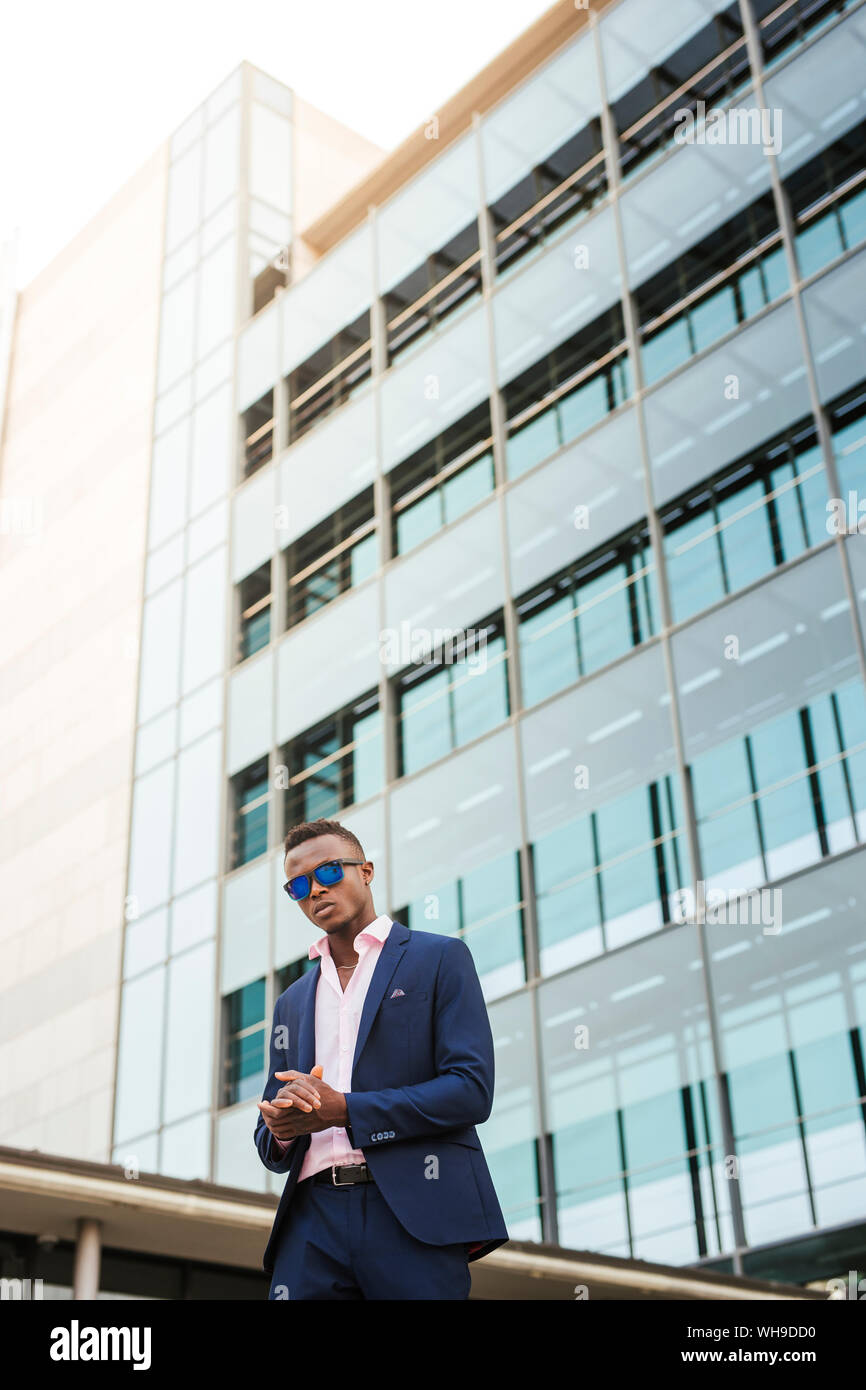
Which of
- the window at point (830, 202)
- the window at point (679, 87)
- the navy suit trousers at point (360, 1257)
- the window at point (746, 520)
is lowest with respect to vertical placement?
the navy suit trousers at point (360, 1257)

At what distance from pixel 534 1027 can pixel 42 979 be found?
1206 centimetres

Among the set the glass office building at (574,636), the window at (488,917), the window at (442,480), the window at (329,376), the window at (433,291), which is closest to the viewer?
the glass office building at (574,636)

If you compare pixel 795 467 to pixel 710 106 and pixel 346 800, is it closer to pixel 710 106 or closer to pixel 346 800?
pixel 710 106

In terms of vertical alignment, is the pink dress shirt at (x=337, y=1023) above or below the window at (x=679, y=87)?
below

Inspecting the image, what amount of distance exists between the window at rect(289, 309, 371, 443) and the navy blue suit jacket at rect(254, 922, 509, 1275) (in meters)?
22.8

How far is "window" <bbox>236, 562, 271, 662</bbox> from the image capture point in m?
25.4

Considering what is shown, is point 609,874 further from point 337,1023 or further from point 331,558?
point 337,1023

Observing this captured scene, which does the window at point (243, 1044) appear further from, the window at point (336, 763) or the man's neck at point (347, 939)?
the man's neck at point (347, 939)

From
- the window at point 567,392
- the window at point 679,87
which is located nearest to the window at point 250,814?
the window at point 567,392

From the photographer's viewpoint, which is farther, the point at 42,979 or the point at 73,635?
the point at 73,635

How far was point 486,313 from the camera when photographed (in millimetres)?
22828

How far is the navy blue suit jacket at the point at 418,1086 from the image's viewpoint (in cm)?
328

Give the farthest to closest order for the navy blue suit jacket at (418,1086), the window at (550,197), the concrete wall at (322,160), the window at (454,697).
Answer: the concrete wall at (322,160) → the window at (550,197) → the window at (454,697) → the navy blue suit jacket at (418,1086)

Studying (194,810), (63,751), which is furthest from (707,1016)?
(63,751)
